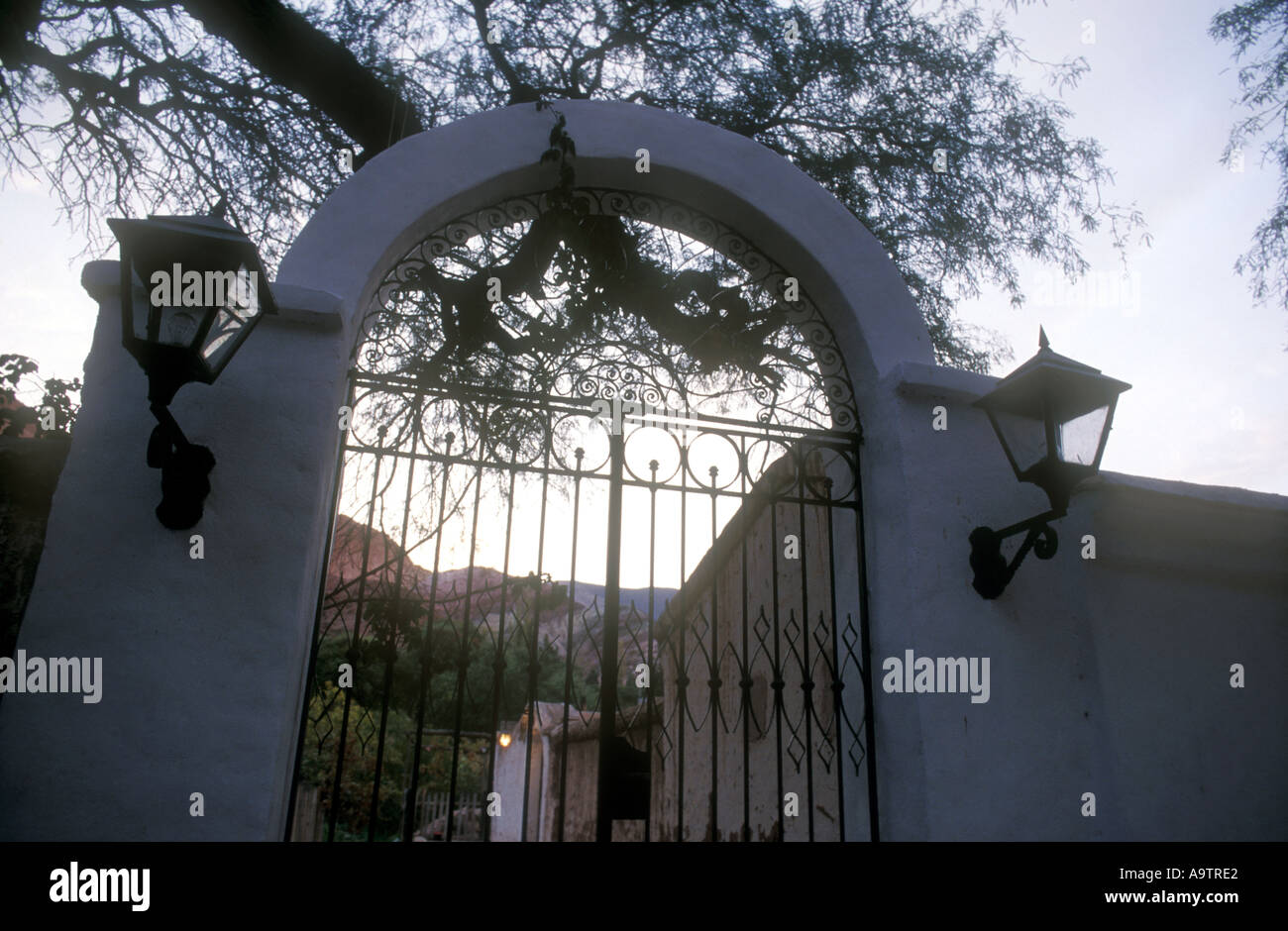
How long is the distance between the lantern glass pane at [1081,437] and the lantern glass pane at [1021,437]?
0.17 meters

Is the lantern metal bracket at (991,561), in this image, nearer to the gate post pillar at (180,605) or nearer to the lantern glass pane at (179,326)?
the gate post pillar at (180,605)

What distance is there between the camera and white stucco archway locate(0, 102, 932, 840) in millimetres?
2469

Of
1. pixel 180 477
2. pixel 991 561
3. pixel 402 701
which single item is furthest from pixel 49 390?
pixel 402 701

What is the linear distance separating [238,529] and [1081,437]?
9.93 ft

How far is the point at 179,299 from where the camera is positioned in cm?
246

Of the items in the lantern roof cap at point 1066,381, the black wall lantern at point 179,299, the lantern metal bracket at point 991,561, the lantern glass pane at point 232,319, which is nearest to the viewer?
the black wall lantern at point 179,299

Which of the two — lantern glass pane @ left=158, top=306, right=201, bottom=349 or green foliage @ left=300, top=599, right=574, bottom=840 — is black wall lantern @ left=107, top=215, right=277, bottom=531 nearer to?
lantern glass pane @ left=158, top=306, right=201, bottom=349

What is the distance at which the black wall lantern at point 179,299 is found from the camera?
239 cm

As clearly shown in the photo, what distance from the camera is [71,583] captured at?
8.53 ft

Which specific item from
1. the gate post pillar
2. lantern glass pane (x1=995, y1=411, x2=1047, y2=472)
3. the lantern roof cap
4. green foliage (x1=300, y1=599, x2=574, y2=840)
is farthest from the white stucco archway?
the lantern roof cap

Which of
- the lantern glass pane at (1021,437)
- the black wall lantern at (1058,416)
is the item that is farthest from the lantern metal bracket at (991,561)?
the lantern glass pane at (1021,437)

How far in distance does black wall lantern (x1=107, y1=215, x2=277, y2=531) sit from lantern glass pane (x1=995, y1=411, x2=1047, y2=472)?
2775 mm
